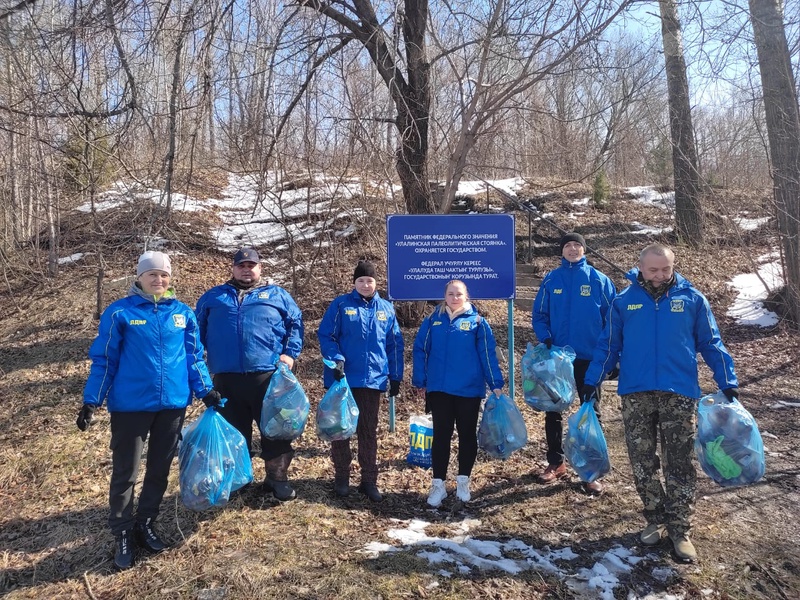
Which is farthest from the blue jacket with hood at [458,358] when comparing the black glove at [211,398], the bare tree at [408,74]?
the bare tree at [408,74]

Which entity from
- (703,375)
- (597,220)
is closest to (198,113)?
(703,375)

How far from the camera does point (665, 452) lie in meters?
3.63

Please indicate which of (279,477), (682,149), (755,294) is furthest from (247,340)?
(682,149)

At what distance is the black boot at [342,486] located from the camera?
444 centimetres

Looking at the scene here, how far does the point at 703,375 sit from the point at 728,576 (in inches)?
202

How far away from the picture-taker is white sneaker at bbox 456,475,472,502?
14.2 feet

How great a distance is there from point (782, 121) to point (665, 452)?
810 cm

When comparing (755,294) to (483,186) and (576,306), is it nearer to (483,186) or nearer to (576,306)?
(483,186)

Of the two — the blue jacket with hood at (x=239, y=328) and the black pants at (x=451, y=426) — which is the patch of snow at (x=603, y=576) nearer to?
the black pants at (x=451, y=426)

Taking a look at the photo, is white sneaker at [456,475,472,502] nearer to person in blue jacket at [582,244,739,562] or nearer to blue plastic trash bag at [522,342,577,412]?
blue plastic trash bag at [522,342,577,412]

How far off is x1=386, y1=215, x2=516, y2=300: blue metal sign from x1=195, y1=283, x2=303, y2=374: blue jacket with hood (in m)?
2.00

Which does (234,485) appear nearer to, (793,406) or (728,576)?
(728,576)

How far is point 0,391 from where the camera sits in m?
7.15

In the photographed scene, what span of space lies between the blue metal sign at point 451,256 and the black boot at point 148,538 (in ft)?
10.3
